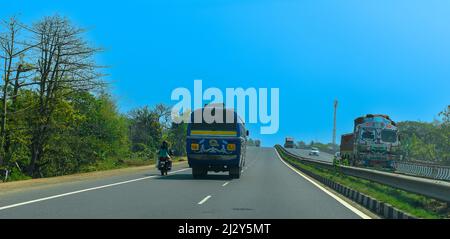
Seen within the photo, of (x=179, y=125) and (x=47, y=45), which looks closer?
(x=47, y=45)

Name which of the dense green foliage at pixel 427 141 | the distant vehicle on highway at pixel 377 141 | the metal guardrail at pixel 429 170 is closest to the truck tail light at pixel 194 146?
the metal guardrail at pixel 429 170

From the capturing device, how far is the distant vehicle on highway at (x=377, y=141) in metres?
38.5

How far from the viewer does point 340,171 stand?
1102 inches

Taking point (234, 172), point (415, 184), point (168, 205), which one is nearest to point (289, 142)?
point (234, 172)

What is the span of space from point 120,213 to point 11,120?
3321 centimetres

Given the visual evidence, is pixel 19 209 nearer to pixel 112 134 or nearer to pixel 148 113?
pixel 112 134

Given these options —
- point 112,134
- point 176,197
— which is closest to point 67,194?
point 176,197

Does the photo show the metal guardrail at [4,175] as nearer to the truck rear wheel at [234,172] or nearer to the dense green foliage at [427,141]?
the truck rear wheel at [234,172]

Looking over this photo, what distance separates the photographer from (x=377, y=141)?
38.7m

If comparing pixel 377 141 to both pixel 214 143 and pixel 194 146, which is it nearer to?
pixel 214 143

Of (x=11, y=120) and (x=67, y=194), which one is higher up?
(x=11, y=120)

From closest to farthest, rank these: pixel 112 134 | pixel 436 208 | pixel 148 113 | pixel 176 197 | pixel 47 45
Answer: pixel 436 208 → pixel 176 197 → pixel 47 45 → pixel 112 134 → pixel 148 113

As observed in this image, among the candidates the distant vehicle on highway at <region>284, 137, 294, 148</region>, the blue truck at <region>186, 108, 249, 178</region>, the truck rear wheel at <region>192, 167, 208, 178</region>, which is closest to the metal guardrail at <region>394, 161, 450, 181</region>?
the blue truck at <region>186, 108, 249, 178</region>
